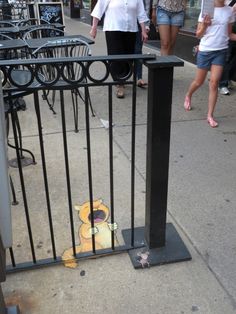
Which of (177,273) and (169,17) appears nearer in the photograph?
(177,273)

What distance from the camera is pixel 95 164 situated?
3768 millimetres

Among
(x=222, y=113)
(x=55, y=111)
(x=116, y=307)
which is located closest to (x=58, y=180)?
(x=116, y=307)

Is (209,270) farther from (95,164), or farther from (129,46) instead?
(129,46)

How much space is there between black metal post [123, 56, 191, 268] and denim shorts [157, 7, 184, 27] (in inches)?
150

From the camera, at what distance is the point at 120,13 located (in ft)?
16.8

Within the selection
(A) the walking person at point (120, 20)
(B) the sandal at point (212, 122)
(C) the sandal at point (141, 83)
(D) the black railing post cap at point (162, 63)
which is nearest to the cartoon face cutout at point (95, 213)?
(D) the black railing post cap at point (162, 63)

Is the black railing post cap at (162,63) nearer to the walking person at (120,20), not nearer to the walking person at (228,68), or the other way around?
the walking person at (120,20)

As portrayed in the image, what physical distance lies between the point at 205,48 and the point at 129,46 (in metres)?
1.42

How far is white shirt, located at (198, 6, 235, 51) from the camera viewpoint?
419 cm

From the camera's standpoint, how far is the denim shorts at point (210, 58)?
428 cm

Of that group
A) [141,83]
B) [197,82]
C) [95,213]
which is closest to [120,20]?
[141,83]

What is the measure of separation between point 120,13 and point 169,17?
93cm

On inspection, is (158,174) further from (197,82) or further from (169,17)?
(169,17)

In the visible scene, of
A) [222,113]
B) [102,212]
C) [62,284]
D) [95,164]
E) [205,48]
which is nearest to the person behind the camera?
[62,284]
